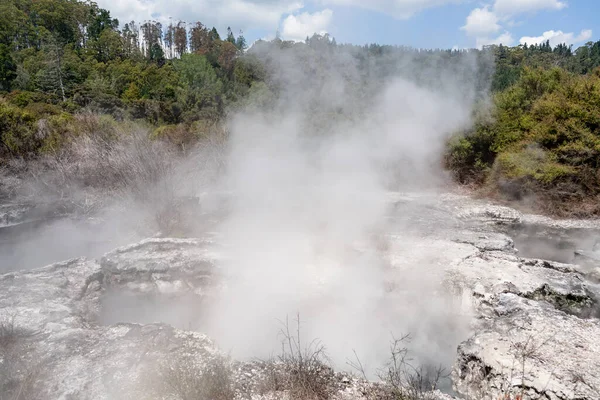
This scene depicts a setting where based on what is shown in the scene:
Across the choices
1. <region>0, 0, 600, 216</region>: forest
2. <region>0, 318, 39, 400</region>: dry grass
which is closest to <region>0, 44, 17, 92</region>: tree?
<region>0, 0, 600, 216</region>: forest

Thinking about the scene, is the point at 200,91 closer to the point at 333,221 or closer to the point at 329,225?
the point at 333,221

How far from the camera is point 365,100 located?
8.57 metres

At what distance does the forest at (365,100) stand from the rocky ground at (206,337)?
13.5 feet

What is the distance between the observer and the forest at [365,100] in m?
8.48

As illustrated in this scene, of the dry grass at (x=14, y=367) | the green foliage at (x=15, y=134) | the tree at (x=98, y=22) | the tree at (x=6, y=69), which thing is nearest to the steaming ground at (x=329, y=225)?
the dry grass at (x=14, y=367)

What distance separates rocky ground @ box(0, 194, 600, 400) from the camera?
3.51m

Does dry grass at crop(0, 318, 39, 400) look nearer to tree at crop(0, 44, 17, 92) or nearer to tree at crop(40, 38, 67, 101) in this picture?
tree at crop(40, 38, 67, 101)

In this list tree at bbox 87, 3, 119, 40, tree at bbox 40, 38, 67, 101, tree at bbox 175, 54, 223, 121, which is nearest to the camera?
tree at bbox 175, 54, 223, 121

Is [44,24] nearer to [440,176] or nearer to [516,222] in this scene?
[440,176]

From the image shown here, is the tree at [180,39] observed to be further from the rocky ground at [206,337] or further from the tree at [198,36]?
the rocky ground at [206,337]

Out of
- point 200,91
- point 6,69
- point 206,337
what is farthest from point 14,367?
point 6,69

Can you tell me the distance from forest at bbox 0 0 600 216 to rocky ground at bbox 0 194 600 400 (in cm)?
411

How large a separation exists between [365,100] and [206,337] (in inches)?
246

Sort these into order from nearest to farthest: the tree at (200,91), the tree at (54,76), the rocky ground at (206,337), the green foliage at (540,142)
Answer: the rocky ground at (206,337)
the green foliage at (540,142)
the tree at (200,91)
the tree at (54,76)
